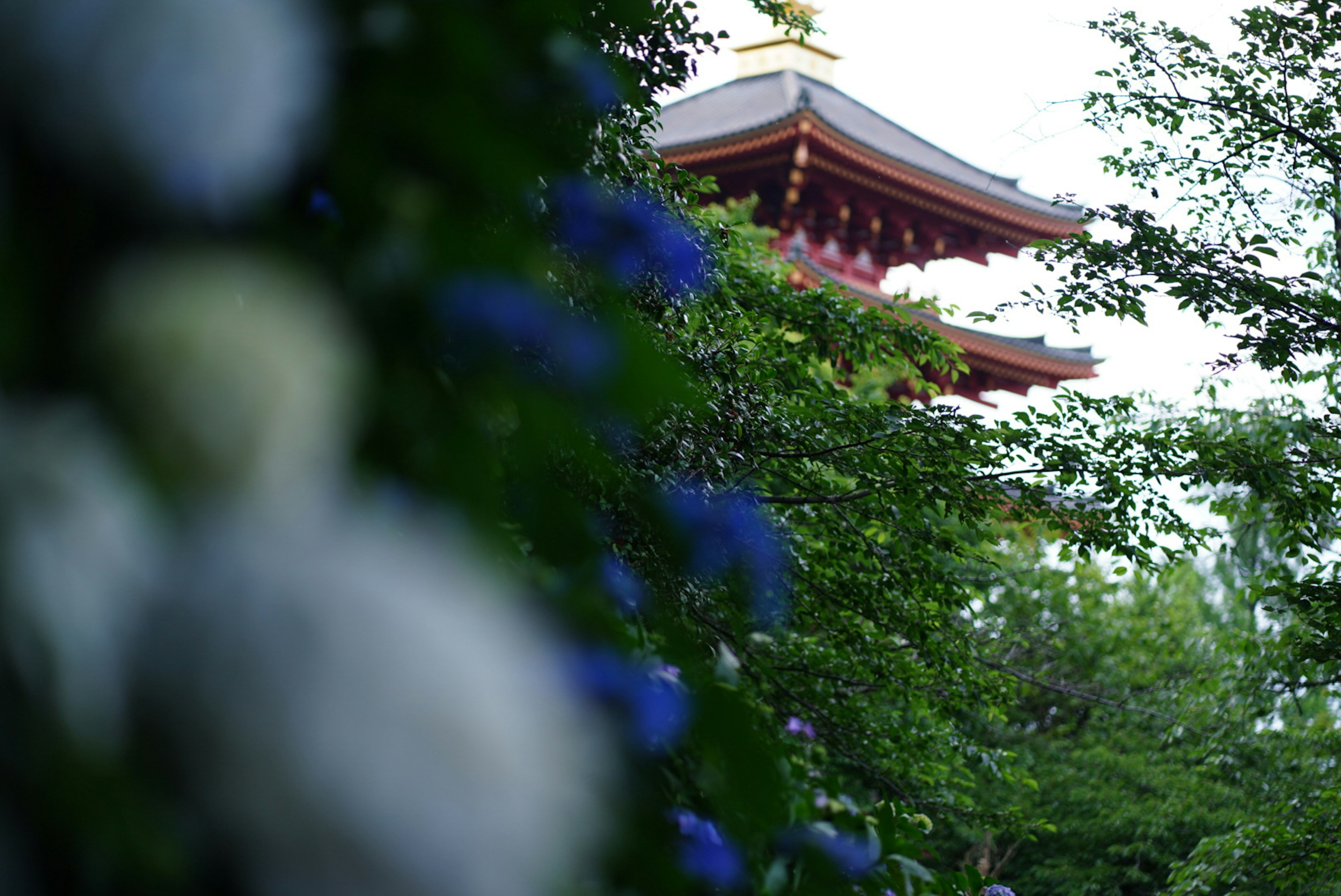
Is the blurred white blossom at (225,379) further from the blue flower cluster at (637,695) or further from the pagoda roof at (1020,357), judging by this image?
the pagoda roof at (1020,357)

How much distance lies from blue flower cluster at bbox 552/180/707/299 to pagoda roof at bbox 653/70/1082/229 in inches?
351

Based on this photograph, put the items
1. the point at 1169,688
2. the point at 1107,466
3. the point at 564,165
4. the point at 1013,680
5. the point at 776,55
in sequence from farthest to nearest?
the point at 776,55, the point at 1169,688, the point at 1013,680, the point at 1107,466, the point at 564,165


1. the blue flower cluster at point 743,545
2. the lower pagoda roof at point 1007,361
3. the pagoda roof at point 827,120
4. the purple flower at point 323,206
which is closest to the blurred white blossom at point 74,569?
the purple flower at point 323,206

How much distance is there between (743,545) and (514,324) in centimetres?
189

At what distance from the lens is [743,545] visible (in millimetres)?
2350

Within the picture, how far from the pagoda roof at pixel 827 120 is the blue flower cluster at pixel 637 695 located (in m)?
11.2

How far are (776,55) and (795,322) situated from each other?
12716mm

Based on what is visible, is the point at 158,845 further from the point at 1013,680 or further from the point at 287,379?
the point at 1013,680

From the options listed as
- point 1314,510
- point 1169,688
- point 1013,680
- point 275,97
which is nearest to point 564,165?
point 275,97

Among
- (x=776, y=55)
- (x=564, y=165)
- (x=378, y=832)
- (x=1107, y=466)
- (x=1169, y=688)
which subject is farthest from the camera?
(x=776, y=55)

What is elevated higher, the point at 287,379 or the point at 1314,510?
the point at 1314,510

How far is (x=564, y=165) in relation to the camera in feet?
2.14

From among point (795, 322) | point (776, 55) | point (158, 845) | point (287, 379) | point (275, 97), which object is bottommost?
point (158, 845)

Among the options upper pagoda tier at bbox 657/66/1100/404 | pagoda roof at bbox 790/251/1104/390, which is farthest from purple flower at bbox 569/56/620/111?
pagoda roof at bbox 790/251/1104/390
